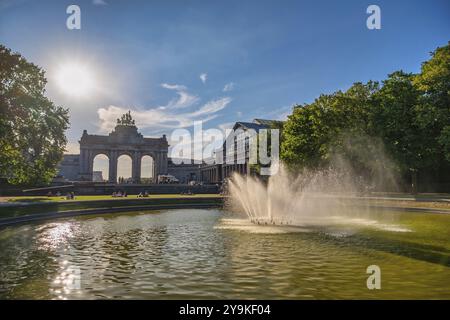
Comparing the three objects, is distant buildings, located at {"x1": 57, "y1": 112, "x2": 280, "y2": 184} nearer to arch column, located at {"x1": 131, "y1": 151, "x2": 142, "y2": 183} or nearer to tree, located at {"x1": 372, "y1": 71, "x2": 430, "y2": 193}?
arch column, located at {"x1": 131, "y1": 151, "x2": 142, "y2": 183}

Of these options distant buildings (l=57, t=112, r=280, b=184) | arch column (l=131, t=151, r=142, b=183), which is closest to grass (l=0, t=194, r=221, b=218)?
distant buildings (l=57, t=112, r=280, b=184)

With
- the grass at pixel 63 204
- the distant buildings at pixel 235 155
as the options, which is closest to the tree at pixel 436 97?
the grass at pixel 63 204

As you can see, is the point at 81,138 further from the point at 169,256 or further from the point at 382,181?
the point at 169,256

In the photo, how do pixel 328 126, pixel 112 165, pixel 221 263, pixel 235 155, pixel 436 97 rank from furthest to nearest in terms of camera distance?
pixel 112 165 < pixel 235 155 < pixel 328 126 < pixel 436 97 < pixel 221 263

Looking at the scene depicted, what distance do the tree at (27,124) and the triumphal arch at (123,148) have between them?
3197 inches

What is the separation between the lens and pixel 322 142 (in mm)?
49688

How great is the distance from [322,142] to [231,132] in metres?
75.5

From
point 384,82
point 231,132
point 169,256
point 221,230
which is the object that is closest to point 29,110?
point 221,230

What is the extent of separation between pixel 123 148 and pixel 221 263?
116395 mm

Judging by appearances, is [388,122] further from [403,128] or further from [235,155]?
[235,155]

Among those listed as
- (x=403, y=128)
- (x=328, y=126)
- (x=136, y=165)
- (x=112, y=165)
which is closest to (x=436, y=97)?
(x=403, y=128)

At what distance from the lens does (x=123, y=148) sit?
123562 mm

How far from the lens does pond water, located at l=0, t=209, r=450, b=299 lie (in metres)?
9.59
